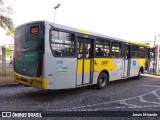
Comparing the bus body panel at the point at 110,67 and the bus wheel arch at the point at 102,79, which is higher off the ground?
the bus body panel at the point at 110,67

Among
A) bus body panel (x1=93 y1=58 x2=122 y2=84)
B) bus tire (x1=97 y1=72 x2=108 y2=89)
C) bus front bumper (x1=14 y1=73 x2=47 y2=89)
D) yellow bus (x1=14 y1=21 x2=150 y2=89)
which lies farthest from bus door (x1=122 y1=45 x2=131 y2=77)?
bus front bumper (x1=14 y1=73 x2=47 y2=89)

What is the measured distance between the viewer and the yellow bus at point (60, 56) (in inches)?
290

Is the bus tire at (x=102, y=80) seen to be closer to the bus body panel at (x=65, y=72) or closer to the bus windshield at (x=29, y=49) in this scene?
the bus body panel at (x=65, y=72)

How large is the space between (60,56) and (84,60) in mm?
1650

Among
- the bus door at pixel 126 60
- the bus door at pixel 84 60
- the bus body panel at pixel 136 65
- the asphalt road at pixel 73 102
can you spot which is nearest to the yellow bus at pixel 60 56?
the bus door at pixel 84 60

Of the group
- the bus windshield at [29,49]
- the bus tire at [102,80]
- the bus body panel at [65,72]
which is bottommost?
the bus tire at [102,80]

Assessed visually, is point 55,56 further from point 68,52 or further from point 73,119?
point 73,119

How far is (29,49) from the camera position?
7.83 metres

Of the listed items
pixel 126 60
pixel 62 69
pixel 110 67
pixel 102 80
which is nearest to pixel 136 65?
pixel 126 60

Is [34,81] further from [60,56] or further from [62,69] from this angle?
[60,56]

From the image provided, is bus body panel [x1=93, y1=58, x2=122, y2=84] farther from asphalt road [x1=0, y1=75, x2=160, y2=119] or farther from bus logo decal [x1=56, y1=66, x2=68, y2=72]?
bus logo decal [x1=56, y1=66, x2=68, y2=72]

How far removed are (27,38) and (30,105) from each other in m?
2.66

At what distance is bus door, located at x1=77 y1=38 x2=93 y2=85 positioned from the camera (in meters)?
8.87

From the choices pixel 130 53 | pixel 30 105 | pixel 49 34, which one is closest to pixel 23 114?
pixel 30 105
